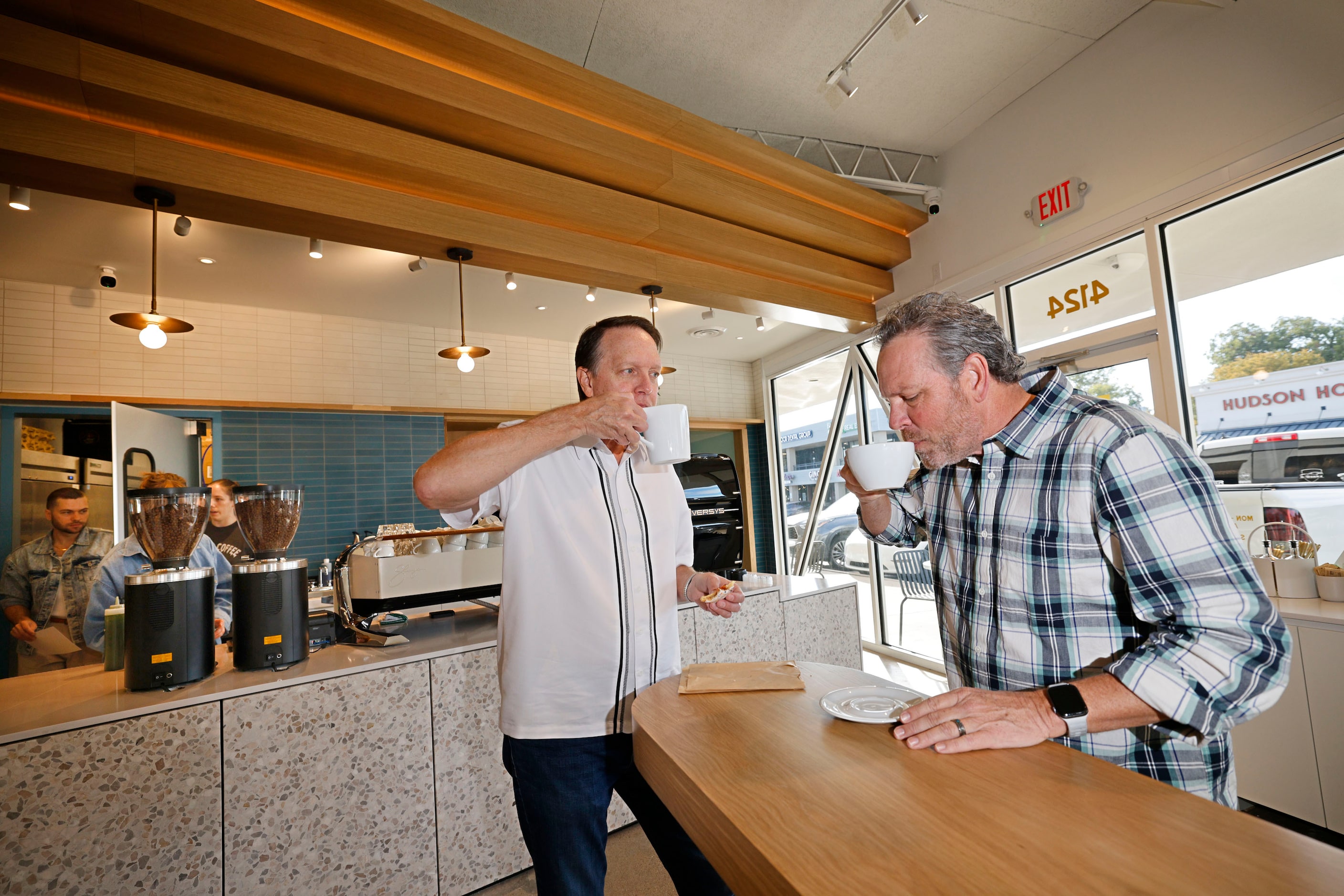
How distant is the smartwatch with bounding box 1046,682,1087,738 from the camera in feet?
2.90

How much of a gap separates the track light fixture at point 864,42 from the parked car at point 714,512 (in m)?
2.13

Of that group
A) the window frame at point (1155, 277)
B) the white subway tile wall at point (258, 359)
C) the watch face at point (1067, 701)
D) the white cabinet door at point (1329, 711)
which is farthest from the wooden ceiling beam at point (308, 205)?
the white cabinet door at point (1329, 711)

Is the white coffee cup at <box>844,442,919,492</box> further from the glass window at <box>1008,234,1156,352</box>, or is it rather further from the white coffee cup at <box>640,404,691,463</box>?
the glass window at <box>1008,234,1156,352</box>

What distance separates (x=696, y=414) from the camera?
7316 mm

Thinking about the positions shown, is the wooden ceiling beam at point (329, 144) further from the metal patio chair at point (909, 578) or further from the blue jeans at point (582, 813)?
the metal patio chair at point (909, 578)

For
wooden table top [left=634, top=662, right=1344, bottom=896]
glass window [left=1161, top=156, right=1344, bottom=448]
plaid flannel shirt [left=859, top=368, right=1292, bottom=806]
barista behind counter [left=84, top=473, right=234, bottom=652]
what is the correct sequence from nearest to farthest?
1. wooden table top [left=634, top=662, right=1344, bottom=896]
2. plaid flannel shirt [left=859, top=368, right=1292, bottom=806]
3. glass window [left=1161, top=156, right=1344, bottom=448]
4. barista behind counter [left=84, top=473, right=234, bottom=652]

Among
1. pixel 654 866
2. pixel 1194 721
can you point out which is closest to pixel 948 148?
pixel 1194 721

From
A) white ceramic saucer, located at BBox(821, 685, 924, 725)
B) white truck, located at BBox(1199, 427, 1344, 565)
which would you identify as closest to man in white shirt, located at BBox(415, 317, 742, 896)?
white ceramic saucer, located at BBox(821, 685, 924, 725)

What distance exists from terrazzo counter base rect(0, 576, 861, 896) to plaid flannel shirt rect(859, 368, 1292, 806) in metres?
1.79

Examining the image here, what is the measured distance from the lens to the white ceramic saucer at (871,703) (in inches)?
40.6

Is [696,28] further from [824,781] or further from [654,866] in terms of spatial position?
[654,866]

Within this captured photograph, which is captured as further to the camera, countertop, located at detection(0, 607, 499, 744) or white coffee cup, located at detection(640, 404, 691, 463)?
countertop, located at detection(0, 607, 499, 744)

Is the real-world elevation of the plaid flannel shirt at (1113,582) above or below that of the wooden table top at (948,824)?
above

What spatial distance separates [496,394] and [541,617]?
5131 millimetres
